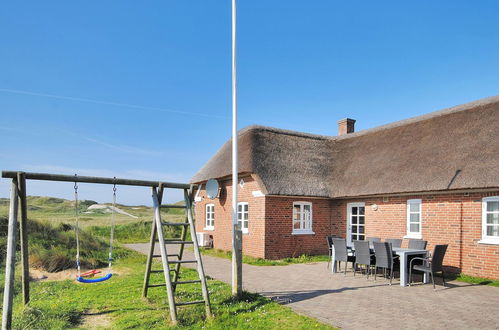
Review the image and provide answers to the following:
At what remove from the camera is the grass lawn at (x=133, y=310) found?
5.90 meters

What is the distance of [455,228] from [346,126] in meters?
9.00

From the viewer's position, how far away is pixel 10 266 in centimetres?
576

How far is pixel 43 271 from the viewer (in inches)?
419

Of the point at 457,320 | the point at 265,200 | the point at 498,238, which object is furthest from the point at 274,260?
the point at 457,320

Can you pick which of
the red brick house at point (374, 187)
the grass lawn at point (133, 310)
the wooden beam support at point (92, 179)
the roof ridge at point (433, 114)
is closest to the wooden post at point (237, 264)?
the grass lawn at point (133, 310)

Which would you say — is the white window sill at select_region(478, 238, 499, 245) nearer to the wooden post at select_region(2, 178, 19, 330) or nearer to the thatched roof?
the thatched roof

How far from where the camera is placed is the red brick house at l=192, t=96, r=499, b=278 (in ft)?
34.2

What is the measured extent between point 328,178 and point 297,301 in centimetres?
853

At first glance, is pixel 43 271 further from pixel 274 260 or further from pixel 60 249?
pixel 274 260

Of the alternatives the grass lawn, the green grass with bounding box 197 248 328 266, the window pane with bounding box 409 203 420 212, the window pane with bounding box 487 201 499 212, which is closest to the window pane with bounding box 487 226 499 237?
the window pane with bounding box 487 201 499 212

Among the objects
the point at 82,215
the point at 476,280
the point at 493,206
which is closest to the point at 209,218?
the point at 476,280

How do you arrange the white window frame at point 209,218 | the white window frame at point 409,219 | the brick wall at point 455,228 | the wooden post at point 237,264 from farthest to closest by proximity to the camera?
the white window frame at point 209,218
the white window frame at point 409,219
the brick wall at point 455,228
the wooden post at point 237,264

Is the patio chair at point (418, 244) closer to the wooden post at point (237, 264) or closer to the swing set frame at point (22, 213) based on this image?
the wooden post at point (237, 264)

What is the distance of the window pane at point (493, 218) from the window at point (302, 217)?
20.1 feet
